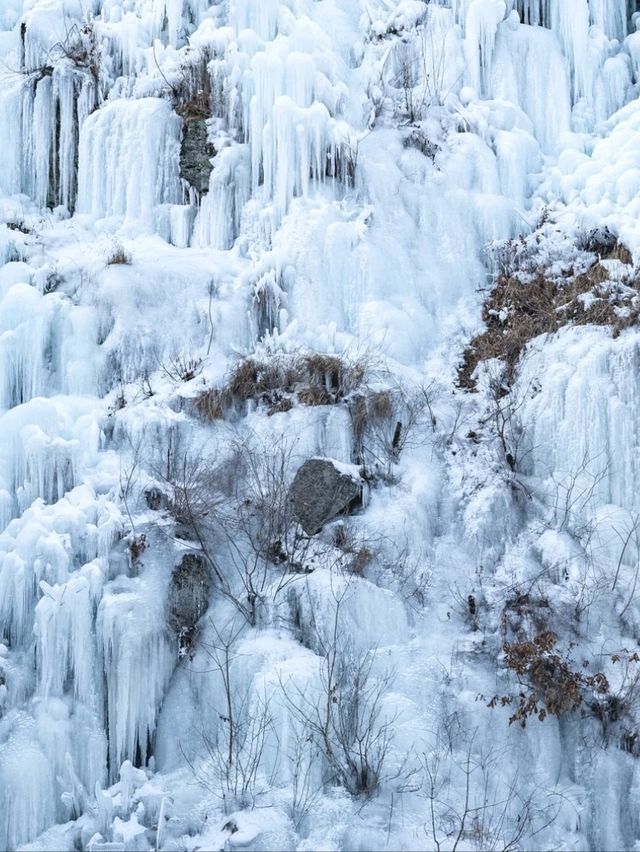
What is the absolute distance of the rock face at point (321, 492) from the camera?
8.49 metres

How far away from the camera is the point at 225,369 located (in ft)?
31.8

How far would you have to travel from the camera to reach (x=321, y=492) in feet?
28.0

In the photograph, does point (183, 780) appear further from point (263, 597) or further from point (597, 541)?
point (597, 541)

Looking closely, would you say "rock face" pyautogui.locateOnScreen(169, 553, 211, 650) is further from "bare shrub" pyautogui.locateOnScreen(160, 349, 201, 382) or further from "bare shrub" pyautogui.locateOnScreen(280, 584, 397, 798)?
"bare shrub" pyautogui.locateOnScreen(160, 349, 201, 382)

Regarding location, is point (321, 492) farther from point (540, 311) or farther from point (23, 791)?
point (23, 791)

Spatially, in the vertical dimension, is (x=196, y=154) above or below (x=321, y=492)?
above

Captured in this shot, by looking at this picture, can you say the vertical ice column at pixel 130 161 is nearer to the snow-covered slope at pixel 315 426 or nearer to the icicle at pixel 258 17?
the snow-covered slope at pixel 315 426

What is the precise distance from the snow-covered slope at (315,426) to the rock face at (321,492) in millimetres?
90

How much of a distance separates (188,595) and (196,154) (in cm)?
601

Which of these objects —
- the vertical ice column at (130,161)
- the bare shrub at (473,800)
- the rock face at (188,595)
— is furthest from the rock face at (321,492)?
the vertical ice column at (130,161)

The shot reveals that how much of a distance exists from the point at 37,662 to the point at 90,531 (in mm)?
1123

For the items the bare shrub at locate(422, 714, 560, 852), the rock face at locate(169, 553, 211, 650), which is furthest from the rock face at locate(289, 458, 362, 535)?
the bare shrub at locate(422, 714, 560, 852)

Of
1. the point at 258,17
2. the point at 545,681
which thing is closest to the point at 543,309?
the point at 545,681

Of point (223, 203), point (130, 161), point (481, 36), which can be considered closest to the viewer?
point (223, 203)
